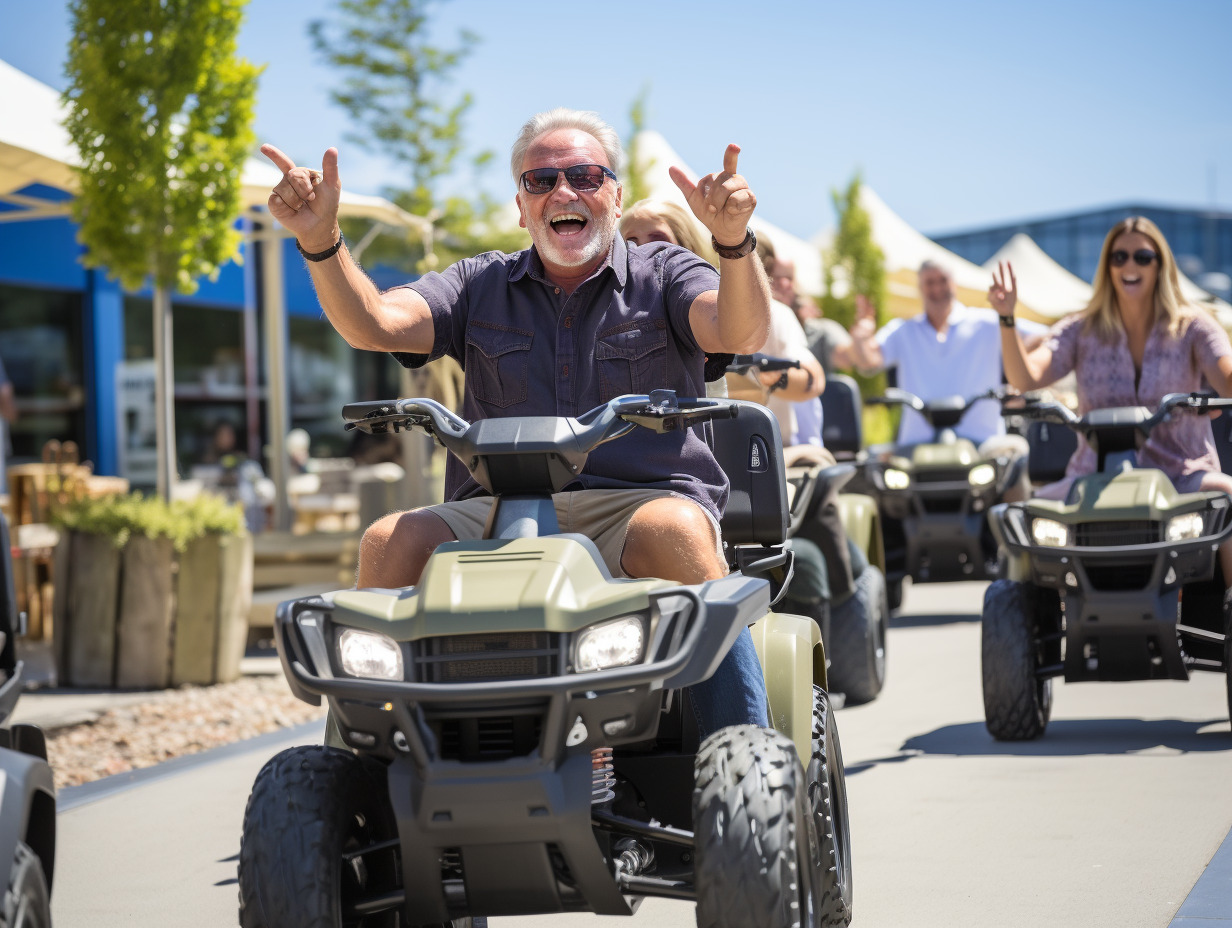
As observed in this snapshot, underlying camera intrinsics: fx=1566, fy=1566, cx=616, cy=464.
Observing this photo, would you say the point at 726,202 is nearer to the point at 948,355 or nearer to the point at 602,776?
the point at 602,776

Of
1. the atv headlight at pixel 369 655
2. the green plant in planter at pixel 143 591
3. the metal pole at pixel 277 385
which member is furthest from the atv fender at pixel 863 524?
the metal pole at pixel 277 385

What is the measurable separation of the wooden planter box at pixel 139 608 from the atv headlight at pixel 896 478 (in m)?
3.94

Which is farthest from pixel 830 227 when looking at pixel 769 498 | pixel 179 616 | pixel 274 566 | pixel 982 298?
pixel 769 498

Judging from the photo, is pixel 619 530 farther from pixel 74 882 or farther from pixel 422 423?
pixel 74 882

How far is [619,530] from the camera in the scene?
311 centimetres

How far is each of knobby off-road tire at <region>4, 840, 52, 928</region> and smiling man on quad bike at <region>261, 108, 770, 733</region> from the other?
92cm

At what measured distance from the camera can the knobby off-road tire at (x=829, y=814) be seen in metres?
3.02

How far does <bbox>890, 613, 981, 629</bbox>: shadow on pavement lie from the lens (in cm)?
966

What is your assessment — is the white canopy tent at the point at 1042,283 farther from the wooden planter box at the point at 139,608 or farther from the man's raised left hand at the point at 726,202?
the man's raised left hand at the point at 726,202

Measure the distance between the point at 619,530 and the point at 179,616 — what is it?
4.94 metres

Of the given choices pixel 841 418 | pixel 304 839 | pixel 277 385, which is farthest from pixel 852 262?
pixel 304 839

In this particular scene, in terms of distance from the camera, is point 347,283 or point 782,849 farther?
point 347,283

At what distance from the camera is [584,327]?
3436mm

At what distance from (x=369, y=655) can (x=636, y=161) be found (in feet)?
69.1
